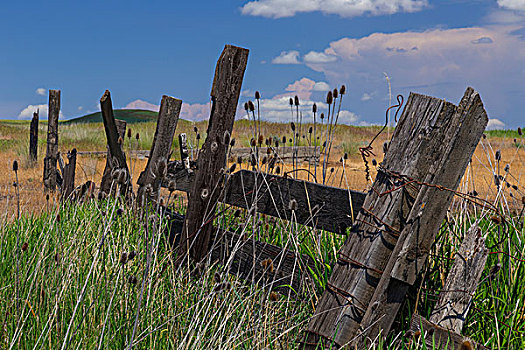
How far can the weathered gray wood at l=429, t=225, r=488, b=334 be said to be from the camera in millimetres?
2314

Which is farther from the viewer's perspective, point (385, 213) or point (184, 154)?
point (184, 154)

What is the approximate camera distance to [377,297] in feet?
7.82

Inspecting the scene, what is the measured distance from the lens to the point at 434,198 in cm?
236

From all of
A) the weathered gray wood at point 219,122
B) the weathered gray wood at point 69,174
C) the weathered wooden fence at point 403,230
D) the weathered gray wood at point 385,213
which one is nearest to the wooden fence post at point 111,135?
the weathered gray wood at point 69,174

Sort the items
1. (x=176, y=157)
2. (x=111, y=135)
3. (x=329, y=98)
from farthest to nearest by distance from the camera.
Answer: (x=176, y=157) < (x=111, y=135) < (x=329, y=98)

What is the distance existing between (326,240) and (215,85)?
1424 millimetres

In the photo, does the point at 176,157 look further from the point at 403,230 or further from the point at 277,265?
the point at 403,230

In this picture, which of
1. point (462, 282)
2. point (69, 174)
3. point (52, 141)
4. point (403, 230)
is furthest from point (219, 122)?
point (52, 141)

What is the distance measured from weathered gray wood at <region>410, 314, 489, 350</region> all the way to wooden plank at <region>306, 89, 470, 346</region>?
0.87 feet

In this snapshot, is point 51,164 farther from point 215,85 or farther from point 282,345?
point 282,345

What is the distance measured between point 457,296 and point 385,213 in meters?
0.53

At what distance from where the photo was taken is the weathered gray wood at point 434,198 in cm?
232

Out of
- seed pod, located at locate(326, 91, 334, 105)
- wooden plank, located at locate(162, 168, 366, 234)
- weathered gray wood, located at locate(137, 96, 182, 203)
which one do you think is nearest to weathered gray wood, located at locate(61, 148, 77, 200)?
weathered gray wood, located at locate(137, 96, 182, 203)

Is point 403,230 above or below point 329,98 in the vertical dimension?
below
